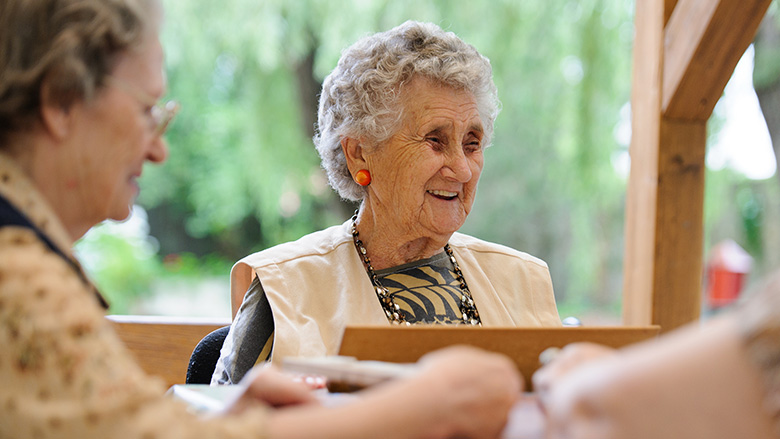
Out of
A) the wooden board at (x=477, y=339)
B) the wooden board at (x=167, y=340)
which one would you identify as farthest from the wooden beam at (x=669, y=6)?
the wooden board at (x=167, y=340)

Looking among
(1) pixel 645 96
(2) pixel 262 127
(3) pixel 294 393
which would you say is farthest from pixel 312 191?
(3) pixel 294 393

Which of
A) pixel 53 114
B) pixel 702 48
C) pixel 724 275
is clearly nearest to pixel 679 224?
pixel 702 48

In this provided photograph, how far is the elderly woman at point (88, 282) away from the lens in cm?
67

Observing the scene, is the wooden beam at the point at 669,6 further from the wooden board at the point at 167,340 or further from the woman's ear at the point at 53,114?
the woman's ear at the point at 53,114

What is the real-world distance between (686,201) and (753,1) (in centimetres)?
71

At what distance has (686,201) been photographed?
93.4 inches

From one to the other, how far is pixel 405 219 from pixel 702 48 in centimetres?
111

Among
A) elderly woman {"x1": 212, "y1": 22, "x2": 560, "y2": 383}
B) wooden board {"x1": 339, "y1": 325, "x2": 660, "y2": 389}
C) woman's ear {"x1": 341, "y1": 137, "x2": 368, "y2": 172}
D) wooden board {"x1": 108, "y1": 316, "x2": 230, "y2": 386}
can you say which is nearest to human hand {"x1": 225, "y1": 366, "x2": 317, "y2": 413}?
wooden board {"x1": 339, "y1": 325, "x2": 660, "y2": 389}

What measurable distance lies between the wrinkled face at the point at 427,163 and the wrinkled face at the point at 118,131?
0.90 m

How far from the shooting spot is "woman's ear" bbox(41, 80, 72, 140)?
0.83m

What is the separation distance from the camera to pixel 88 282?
0.88m

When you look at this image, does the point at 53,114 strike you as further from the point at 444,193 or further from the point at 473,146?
the point at 473,146

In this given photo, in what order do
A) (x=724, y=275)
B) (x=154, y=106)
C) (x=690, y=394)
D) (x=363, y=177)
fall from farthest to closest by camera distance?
(x=724, y=275) → (x=363, y=177) → (x=154, y=106) → (x=690, y=394)

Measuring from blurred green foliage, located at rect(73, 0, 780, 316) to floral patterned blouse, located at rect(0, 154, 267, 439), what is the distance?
12.1 feet
